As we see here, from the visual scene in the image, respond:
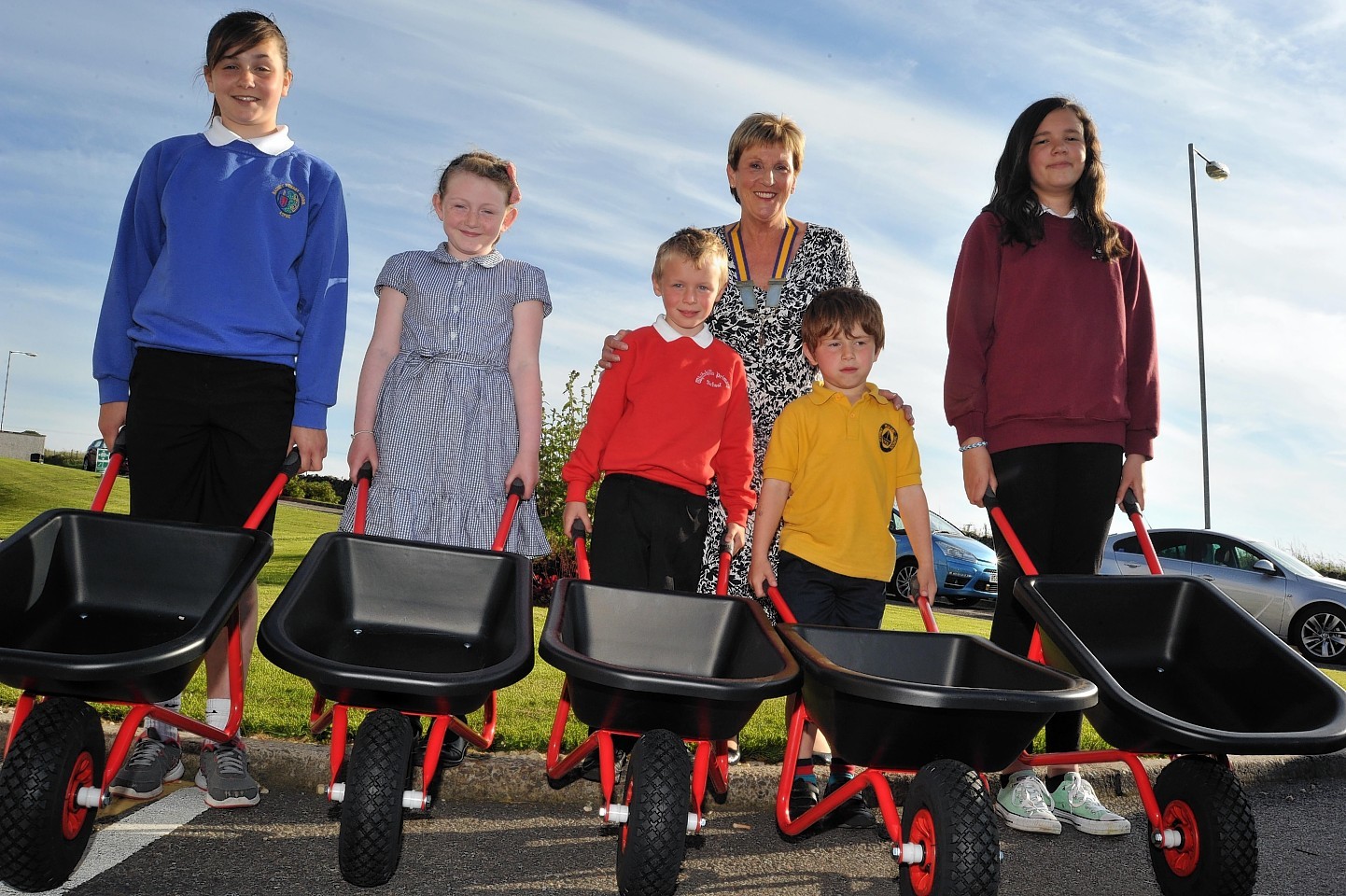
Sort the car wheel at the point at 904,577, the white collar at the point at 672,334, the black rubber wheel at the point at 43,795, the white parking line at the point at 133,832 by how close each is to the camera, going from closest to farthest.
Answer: the black rubber wheel at the point at 43,795, the white parking line at the point at 133,832, the white collar at the point at 672,334, the car wheel at the point at 904,577

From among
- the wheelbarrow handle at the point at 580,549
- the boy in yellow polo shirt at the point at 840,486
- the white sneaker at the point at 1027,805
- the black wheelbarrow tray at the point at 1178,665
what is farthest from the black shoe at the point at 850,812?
the wheelbarrow handle at the point at 580,549

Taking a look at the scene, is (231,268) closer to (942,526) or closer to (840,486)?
(840,486)

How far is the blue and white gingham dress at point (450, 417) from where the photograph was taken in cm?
351

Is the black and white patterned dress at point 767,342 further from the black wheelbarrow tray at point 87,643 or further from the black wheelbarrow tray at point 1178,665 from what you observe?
the black wheelbarrow tray at point 87,643

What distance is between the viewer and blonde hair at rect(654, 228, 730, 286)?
→ 3.63 meters

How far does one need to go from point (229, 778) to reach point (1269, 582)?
12.9 meters

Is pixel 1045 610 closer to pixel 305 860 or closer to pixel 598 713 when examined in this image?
pixel 598 713

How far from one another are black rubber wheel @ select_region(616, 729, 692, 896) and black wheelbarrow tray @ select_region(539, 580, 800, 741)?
124 millimetres

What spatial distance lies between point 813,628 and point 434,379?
1574mm

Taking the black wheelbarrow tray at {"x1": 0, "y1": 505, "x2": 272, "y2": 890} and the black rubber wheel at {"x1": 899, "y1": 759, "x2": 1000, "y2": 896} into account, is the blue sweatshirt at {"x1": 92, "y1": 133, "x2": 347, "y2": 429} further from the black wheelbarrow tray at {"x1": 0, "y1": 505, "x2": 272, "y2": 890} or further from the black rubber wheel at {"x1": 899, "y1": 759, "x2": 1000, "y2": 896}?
the black rubber wheel at {"x1": 899, "y1": 759, "x2": 1000, "y2": 896}

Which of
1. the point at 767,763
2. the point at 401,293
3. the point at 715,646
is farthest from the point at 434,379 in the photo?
the point at 767,763

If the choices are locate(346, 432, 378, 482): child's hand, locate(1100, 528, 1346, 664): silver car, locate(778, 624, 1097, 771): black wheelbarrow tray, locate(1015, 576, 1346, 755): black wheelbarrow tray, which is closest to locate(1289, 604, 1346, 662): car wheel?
locate(1100, 528, 1346, 664): silver car

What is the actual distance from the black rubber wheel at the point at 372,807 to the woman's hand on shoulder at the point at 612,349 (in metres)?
1.59

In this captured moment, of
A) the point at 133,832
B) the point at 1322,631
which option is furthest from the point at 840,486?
the point at 1322,631
